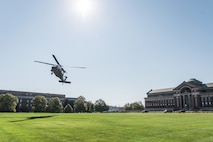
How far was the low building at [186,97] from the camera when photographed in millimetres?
144875

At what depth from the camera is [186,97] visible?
154375 mm

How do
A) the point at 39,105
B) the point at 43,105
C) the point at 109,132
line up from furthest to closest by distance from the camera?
1. the point at 43,105
2. the point at 39,105
3. the point at 109,132

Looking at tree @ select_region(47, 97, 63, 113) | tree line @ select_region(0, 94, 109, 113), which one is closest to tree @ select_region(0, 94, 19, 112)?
tree line @ select_region(0, 94, 109, 113)

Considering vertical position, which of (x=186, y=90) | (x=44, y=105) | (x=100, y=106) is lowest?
(x=100, y=106)

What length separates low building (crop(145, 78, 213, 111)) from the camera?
144875mm

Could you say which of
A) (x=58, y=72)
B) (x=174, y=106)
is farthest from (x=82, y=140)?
(x=174, y=106)

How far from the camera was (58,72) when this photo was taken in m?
45.6

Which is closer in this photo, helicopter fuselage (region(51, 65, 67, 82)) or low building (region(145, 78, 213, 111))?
helicopter fuselage (region(51, 65, 67, 82))

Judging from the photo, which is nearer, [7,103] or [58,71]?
[58,71]

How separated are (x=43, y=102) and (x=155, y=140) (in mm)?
130796

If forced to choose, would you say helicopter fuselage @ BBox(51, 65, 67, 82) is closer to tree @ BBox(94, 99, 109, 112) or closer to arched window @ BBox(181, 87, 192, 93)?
arched window @ BBox(181, 87, 192, 93)

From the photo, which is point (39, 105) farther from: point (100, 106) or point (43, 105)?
point (100, 106)

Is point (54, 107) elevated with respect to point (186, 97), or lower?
lower

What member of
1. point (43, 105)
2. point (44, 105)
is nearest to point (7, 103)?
point (43, 105)
